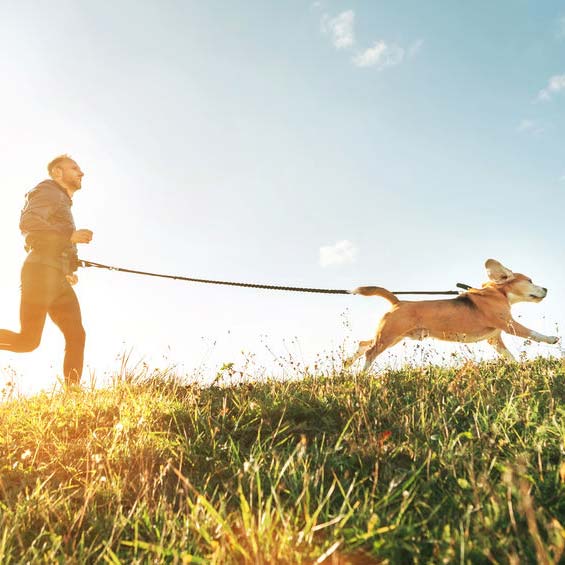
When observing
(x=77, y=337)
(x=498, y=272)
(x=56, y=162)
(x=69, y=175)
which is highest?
(x=56, y=162)

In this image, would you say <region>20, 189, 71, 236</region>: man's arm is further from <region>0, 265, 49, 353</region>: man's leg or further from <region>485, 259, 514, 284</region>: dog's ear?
<region>485, 259, 514, 284</region>: dog's ear

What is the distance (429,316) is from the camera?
751 cm

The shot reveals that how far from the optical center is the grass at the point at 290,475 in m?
1.94

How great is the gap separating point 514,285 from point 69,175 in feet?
22.4

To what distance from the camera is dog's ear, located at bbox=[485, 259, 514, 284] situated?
325 inches

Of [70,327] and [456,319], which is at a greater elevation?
[456,319]

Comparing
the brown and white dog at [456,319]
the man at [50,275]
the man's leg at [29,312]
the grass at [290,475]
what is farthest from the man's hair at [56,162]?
the brown and white dog at [456,319]

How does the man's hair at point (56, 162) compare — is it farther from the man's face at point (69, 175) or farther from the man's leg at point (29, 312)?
the man's leg at point (29, 312)

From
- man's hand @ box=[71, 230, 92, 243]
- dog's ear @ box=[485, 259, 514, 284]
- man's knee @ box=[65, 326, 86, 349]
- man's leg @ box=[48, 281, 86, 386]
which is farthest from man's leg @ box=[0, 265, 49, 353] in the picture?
dog's ear @ box=[485, 259, 514, 284]

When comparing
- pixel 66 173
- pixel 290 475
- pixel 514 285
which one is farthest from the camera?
pixel 514 285

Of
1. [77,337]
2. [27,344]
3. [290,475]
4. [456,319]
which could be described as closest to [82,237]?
[77,337]

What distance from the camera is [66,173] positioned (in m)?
6.05

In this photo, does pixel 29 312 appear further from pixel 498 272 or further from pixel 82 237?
pixel 498 272

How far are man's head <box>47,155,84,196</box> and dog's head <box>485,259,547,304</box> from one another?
6.39 m
